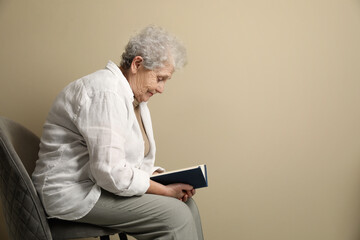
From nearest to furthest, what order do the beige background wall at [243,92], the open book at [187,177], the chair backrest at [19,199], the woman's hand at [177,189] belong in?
the chair backrest at [19,199] → the open book at [187,177] → the woman's hand at [177,189] → the beige background wall at [243,92]

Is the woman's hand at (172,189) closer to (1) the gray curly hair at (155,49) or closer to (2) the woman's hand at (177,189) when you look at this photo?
(2) the woman's hand at (177,189)

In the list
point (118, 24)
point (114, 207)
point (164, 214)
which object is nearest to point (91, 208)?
point (114, 207)

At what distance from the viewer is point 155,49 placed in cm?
139

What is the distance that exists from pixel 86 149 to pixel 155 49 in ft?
1.38

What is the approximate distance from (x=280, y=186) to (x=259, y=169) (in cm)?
14

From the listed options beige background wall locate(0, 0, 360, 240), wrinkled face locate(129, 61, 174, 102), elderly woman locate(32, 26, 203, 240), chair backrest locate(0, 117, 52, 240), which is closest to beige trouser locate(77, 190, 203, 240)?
elderly woman locate(32, 26, 203, 240)

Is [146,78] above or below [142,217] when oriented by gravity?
above

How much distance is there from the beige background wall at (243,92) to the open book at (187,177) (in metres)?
0.53

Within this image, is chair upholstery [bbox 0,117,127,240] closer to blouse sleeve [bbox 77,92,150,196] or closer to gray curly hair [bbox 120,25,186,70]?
blouse sleeve [bbox 77,92,150,196]

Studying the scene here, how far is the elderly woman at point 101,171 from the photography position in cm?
118

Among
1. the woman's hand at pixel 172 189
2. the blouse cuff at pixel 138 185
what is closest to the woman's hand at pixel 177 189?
the woman's hand at pixel 172 189

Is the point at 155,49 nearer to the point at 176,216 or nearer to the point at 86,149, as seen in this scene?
the point at 86,149

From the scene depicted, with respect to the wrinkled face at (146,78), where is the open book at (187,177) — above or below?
below

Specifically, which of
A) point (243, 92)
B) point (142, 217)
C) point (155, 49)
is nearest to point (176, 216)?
point (142, 217)
